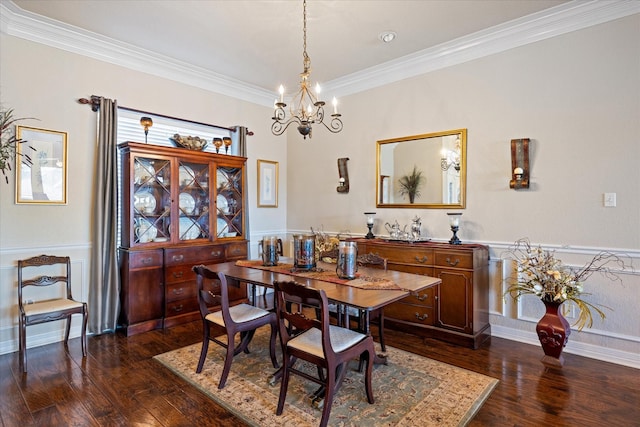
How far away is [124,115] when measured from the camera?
13.1 feet

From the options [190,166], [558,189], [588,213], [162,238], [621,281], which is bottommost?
[621,281]

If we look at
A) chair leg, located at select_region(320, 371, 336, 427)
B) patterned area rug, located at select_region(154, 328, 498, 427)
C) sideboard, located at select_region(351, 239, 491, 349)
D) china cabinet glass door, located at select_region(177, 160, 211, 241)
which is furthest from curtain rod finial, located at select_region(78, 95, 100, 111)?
chair leg, located at select_region(320, 371, 336, 427)

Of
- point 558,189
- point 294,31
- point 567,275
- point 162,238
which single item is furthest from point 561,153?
point 162,238

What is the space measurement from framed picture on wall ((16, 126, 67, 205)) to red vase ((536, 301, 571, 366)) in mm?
4655

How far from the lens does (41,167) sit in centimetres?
337

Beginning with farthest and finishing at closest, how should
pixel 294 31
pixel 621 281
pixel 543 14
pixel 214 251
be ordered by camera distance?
pixel 214 251
pixel 294 31
pixel 543 14
pixel 621 281

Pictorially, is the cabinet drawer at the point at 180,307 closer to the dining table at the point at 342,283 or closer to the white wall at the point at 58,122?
the white wall at the point at 58,122

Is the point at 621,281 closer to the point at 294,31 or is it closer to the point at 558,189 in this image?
the point at 558,189

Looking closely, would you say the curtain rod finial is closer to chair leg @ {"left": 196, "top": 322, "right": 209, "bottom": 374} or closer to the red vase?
chair leg @ {"left": 196, "top": 322, "right": 209, "bottom": 374}

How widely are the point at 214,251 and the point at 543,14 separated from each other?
4196mm

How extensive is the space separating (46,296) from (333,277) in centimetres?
292

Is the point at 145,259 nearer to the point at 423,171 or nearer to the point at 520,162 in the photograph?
the point at 423,171

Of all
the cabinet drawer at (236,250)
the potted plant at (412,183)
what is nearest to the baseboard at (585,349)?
the potted plant at (412,183)

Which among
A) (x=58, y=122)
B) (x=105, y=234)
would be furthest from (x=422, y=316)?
(x=58, y=122)
